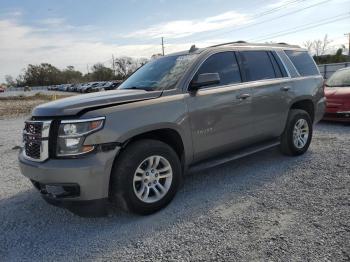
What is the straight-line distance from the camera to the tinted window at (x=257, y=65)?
5.12 m

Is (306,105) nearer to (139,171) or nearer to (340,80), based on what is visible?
(139,171)

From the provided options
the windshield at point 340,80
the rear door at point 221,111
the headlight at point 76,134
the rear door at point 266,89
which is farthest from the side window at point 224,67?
the windshield at point 340,80

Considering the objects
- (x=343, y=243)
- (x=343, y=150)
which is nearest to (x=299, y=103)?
(x=343, y=150)

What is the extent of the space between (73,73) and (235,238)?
115937 millimetres

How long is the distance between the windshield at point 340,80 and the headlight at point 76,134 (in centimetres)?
818

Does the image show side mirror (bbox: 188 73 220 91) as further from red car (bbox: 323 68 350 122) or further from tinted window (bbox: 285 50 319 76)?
red car (bbox: 323 68 350 122)

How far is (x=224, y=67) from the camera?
4840 mm

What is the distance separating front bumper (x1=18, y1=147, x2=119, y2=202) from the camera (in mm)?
3406

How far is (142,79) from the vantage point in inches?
192

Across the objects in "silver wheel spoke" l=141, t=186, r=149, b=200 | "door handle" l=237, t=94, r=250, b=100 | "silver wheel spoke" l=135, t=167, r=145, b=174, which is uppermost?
"door handle" l=237, t=94, r=250, b=100

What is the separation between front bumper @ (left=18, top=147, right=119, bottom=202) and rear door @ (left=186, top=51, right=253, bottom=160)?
3.96 ft

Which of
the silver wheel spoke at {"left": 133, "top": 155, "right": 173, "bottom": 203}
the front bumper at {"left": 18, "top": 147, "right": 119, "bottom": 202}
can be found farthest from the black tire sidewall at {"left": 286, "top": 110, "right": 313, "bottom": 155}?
the front bumper at {"left": 18, "top": 147, "right": 119, "bottom": 202}

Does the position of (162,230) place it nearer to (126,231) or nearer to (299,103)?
(126,231)

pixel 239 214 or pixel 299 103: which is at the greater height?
pixel 299 103
